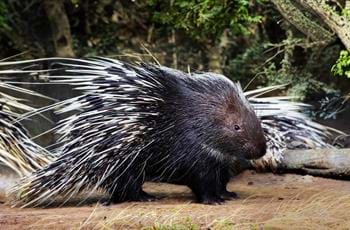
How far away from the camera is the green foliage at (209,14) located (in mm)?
6641

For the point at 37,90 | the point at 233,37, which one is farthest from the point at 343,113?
Answer: the point at 37,90

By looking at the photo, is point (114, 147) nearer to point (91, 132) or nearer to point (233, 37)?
point (91, 132)

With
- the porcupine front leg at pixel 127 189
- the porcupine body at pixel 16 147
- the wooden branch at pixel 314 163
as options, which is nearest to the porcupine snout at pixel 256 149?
the porcupine front leg at pixel 127 189

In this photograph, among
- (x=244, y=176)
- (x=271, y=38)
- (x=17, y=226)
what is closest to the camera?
(x=17, y=226)

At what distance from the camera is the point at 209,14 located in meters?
6.69

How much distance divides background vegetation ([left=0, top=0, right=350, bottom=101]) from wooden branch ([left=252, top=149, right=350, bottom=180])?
1051 millimetres

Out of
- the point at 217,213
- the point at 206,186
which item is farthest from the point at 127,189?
the point at 217,213

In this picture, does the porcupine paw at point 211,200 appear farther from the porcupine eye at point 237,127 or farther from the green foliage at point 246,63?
the green foliage at point 246,63

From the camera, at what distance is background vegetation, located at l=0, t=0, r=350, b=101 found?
704 cm

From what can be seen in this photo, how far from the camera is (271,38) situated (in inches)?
372

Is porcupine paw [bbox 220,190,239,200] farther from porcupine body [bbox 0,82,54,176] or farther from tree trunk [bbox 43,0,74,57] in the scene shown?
tree trunk [bbox 43,0,74,57]

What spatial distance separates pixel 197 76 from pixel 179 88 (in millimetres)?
205

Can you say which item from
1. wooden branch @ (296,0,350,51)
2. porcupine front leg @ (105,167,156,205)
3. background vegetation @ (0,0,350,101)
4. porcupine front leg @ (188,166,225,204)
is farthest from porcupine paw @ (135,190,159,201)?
background vegetation @ (0,0,350,101)

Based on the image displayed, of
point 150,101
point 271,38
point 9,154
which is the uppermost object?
point 271,38
